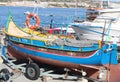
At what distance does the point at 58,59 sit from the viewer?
15.9 metres

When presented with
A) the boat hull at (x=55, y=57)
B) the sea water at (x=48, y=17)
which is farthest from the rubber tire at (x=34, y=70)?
the sea water at (x=48, y=17)

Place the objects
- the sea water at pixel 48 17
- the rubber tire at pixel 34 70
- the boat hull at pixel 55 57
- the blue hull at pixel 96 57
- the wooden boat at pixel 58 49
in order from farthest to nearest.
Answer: the sea water at pixel 48 17, the rubber tire at pixel 34 70, the wooden boat at pixel 58 49, the boat hull at pixel 55 57, the blue hull at pixel 96 57

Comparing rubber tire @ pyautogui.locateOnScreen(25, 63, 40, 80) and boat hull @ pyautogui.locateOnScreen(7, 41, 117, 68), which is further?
rubber tire @ pyautogui.locateOnScreen(25, 63, 40, 80)

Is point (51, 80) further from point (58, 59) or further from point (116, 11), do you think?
point (116, 11)

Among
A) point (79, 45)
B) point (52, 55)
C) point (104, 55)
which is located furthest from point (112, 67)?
point (52, 55)

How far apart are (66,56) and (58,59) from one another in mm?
474

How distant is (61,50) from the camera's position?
1574 cm

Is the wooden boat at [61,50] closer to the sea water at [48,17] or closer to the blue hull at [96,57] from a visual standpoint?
the blue hull at [96,57]

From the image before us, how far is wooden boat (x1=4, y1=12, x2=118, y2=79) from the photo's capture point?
14938mm

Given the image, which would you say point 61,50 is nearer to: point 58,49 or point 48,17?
point 58,49

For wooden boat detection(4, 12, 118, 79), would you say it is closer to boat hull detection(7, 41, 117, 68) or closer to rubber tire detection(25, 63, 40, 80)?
boat hull detection(7, 41, 117, 68)

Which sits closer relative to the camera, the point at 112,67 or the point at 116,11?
the point at 112,67

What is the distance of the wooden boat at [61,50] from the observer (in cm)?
1494

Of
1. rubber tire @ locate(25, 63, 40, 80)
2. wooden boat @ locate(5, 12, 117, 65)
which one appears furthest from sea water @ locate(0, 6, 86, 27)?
rubber tire @ locate(25, 63, 40, 80)
